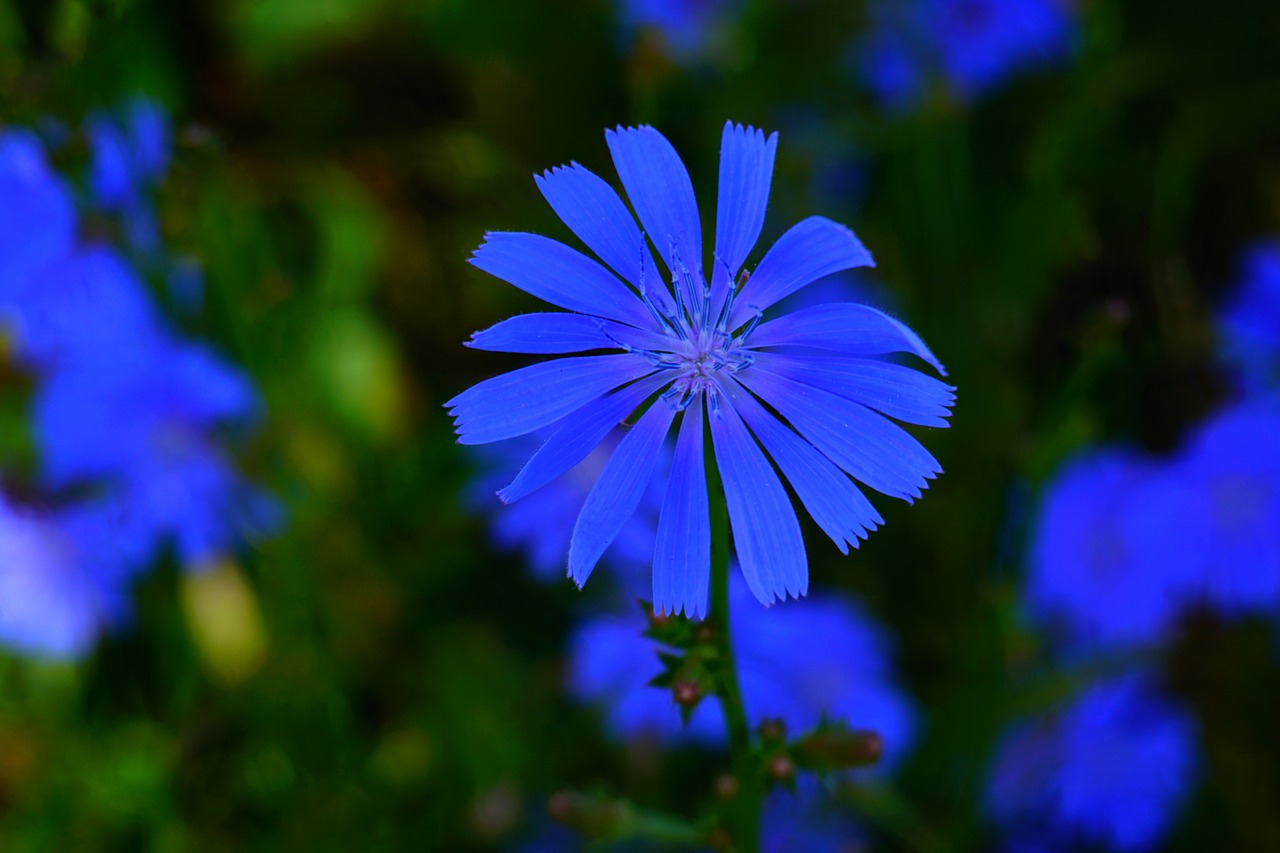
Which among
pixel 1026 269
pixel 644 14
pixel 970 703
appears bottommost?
pixel 970 703


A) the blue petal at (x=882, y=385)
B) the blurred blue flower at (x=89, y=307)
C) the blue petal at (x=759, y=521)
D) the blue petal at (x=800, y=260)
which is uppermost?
the blurred blue flower at (x=89, y=307)

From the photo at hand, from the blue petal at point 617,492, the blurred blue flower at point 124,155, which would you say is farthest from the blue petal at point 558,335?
the blurred blue flower at point 124,155

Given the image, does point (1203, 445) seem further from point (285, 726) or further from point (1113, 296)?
point (285, 726)

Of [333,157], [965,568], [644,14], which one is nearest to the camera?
[965,568]

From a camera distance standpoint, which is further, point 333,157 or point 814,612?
point 333,157

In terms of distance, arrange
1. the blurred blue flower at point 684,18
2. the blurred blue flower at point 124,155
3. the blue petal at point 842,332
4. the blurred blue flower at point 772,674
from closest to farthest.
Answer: the blue petal at point 842,332 → the blurred blue flower at point 124,155 → the blurred blue flower at point 772,674 → the blurred blue flower at point 684,18

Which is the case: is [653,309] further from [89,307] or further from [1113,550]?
[1113,550]

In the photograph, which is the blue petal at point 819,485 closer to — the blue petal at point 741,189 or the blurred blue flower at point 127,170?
the blue petal at point 741,189

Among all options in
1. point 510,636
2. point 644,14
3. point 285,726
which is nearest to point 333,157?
point 644,14
